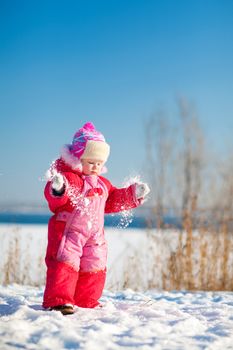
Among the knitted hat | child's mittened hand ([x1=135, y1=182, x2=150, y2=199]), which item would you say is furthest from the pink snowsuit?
child's mittened hand ([x1=135, y1=182, x2=150, y2=199])

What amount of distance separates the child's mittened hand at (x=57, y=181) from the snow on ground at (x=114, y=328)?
824 millimetres

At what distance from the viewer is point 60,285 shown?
3391 mm

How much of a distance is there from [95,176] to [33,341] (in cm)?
149

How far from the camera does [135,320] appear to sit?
3.20m

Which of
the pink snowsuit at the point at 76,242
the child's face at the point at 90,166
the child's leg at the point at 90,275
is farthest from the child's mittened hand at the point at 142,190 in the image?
the child's leg at the point at 90,275

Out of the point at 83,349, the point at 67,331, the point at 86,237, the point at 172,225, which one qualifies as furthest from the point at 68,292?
the point at 172,225

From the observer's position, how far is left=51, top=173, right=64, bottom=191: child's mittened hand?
3281 millimetres

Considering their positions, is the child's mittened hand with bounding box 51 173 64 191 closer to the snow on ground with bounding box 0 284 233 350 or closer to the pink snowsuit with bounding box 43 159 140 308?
the pink snowsuit with bounding box 43 159 140 308

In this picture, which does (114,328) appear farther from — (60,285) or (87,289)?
(87,289)

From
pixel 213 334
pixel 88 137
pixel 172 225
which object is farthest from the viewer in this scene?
pixel 172 225

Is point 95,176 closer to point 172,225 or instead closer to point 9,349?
point 9,349

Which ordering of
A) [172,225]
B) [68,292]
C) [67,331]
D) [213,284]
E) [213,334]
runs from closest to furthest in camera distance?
[67,331] < [213,334] < [68,292] < [213,284] < [172,225]

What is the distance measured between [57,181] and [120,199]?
2.36 ft

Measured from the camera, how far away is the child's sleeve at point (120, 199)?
382 centimetres
